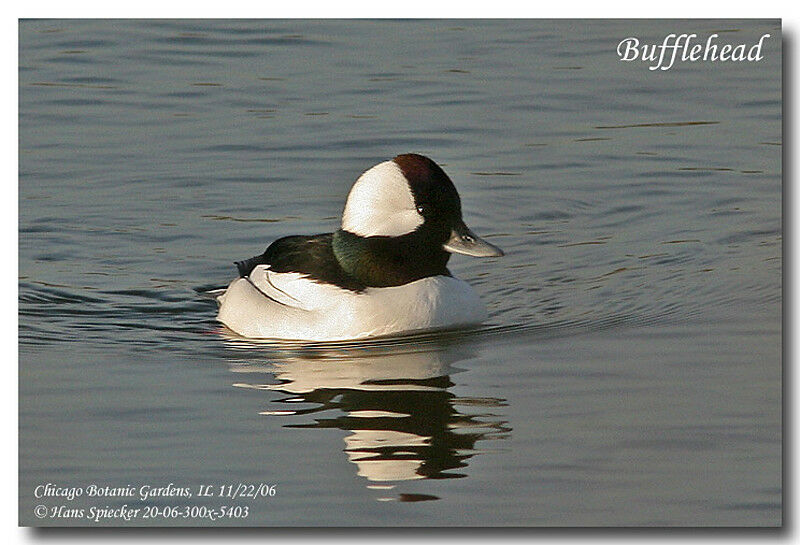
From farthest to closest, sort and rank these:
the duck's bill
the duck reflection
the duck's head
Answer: the duck's bill < the duck's head < the duck reflection

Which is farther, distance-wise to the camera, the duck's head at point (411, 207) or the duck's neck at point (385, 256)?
the duck's neck at point (385, 256)

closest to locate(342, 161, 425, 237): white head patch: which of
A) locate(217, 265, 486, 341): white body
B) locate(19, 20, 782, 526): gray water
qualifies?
locate(217, 265, 486, 341): white body

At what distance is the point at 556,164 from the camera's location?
447 inches

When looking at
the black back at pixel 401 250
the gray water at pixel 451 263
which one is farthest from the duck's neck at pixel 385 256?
the gray water at pixel 451 263

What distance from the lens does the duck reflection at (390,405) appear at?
28.0 feet

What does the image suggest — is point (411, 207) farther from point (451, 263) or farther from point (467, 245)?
point (451, 263)

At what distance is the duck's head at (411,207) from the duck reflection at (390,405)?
581 mm

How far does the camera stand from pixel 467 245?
1020 centimetres

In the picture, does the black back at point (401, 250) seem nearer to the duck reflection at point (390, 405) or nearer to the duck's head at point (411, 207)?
the duck's head at point (411, 207)

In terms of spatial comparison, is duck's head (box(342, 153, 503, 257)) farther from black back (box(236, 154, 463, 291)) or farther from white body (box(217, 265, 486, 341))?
white body (box(217, 265, 486, 341))

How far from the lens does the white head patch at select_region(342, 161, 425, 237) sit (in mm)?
10070

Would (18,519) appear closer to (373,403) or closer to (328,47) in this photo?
(373,403)

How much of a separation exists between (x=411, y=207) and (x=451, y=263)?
165cm

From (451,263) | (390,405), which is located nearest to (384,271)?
(390,405)
